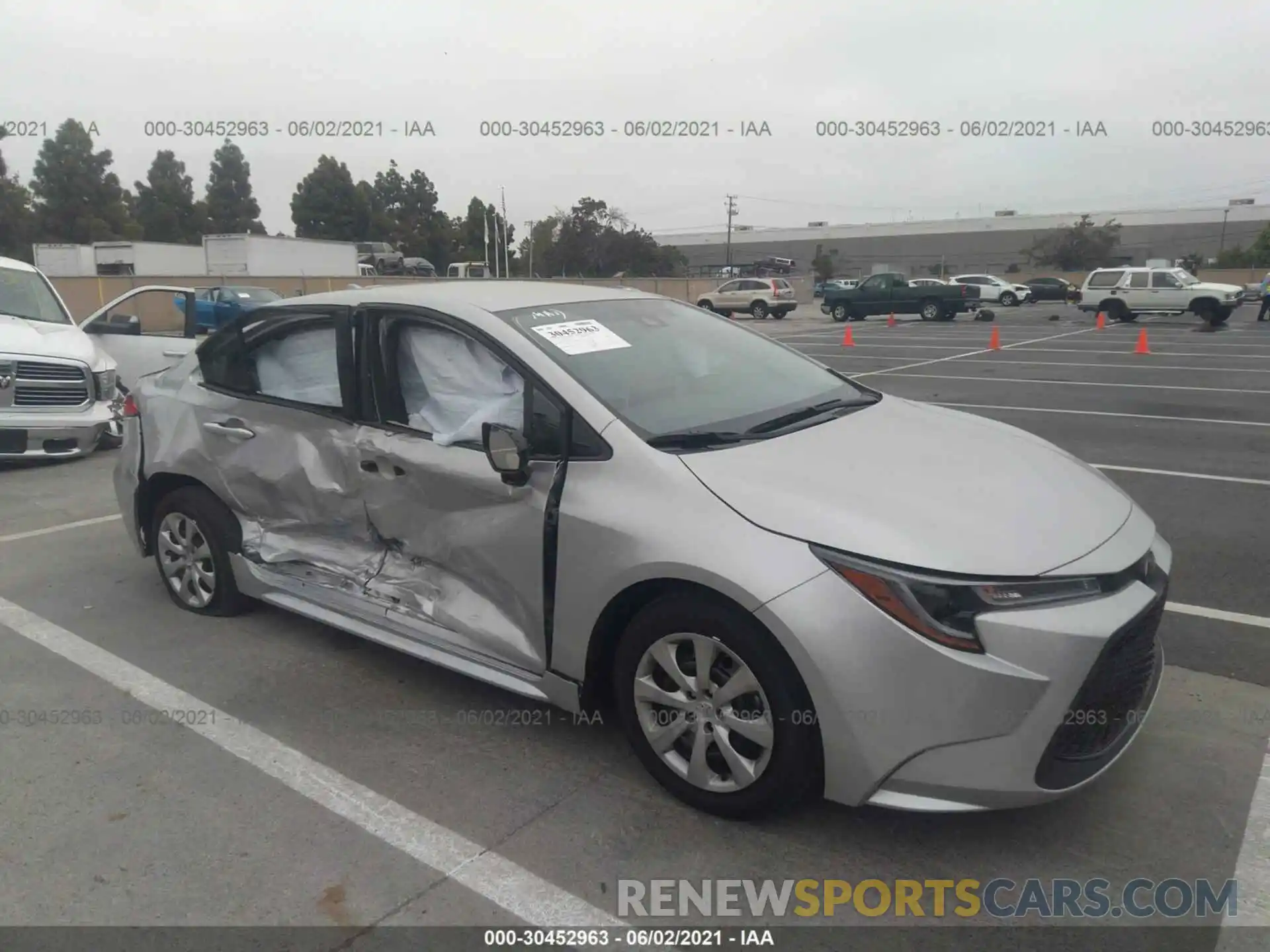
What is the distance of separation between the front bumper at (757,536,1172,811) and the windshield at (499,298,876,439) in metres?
0.97

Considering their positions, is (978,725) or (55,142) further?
(55,142)

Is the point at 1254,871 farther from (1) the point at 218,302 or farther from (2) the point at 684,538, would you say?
(1) the point at 218,302

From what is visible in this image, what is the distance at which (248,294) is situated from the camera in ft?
70.5

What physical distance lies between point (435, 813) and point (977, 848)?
1688 millimetres

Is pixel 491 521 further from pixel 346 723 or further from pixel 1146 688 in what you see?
pixel 1146 688

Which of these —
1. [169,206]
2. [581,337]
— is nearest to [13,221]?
[169,206]

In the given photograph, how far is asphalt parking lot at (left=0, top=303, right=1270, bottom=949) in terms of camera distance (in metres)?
2.71

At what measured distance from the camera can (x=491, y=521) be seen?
343cm

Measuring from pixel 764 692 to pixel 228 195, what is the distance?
3515 inches

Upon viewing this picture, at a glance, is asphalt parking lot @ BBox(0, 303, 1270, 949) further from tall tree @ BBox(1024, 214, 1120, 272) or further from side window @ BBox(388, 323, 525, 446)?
tall tree @ BBox(1024, 214, 1120, 272)

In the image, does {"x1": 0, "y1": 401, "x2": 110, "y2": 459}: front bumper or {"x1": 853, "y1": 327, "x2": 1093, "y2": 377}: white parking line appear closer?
{"x1": 0, "y1": 401, "x2": 110, "y2": 459}: front bumper

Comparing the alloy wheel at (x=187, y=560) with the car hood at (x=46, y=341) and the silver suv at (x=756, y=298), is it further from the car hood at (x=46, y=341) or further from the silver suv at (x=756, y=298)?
the silver suv at (x=756, y=298)

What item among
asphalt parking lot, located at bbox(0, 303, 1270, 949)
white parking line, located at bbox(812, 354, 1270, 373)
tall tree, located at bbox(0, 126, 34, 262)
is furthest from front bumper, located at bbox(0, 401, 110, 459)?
tall tree, located at bbox(0, 126, 34, 262)

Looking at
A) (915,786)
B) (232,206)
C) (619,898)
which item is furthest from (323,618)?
(232,206)
